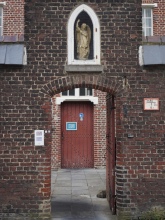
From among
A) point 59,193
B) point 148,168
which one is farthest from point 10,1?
point 148,168

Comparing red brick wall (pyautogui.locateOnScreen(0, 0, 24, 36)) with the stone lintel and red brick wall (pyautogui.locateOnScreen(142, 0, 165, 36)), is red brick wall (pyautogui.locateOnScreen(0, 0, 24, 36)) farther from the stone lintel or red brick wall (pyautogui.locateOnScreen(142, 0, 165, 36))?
the stone lintel

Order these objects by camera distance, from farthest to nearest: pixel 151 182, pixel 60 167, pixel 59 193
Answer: pixel 60 167, pixel 59 193, pixel 151 182

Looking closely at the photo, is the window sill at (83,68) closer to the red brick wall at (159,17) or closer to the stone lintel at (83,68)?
the stone lintel at (83,68)

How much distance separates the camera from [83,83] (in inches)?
282

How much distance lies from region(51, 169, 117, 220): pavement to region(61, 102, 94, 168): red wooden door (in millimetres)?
619

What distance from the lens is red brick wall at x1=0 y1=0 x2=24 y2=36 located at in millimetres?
14664

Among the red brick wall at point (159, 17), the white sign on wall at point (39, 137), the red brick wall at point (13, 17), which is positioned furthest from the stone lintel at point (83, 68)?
the red brick wall at point (159, 17)

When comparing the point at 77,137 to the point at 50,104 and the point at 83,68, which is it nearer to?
the point at 50,104

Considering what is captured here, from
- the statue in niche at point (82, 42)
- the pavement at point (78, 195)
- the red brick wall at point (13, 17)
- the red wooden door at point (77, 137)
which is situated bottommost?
the pavement at point (78, 195)

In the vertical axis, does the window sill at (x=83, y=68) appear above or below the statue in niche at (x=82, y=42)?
below

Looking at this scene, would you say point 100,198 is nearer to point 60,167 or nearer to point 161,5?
point 60,167

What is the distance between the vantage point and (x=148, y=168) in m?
7.12

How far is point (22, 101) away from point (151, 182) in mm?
3314

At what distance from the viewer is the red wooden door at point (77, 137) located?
14.6m
